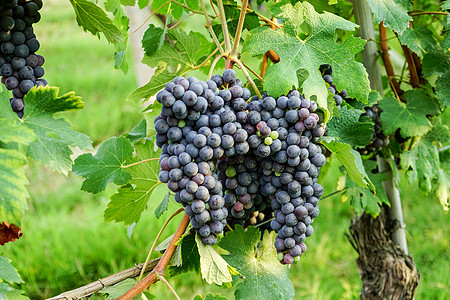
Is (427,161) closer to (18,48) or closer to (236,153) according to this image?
(236,153)

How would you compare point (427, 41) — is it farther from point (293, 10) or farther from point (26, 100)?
point (26, 100)

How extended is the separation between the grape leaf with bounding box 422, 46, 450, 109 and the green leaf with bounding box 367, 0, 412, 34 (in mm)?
229

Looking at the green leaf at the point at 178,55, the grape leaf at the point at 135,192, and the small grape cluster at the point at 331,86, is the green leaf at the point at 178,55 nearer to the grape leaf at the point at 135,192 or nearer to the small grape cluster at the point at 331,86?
the grape leaf at the point at 135,192

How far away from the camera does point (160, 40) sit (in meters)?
1.23

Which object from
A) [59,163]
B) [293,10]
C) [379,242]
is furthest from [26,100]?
[379,242]

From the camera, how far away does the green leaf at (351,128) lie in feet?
3.81

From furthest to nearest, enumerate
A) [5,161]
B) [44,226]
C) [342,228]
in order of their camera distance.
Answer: [342,228] → [44,226] → [5,161]

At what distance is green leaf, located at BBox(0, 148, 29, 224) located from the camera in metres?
0.70

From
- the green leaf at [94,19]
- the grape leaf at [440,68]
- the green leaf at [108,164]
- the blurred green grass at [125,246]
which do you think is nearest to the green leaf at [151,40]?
the green leaf at [94,19]

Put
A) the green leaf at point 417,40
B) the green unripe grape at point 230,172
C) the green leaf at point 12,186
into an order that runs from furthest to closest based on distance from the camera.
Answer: the green leaf at point 417,40 < the green unripe grape at point 230,172 < the green leaf at point 12,186

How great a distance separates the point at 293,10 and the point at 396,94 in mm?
683

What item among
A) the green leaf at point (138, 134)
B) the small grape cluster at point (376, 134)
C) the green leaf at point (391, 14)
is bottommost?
the small grape cluster at point (376, 134)

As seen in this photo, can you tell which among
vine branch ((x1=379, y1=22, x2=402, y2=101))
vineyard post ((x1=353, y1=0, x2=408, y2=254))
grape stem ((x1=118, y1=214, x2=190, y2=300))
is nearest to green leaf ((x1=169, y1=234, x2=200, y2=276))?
grape stem ((x1=118, y1=214, x2=190, y2=300))

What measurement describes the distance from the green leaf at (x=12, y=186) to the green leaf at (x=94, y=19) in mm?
443
